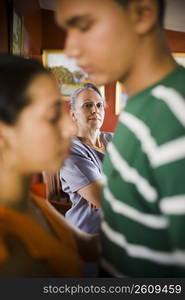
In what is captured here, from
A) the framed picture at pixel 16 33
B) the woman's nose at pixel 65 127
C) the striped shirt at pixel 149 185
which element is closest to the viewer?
the striped shirt at pixel 149 185

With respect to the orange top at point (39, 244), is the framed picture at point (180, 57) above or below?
above

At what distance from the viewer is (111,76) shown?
55 cm

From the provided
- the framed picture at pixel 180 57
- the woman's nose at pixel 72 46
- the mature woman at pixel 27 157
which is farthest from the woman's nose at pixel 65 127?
the framed picture at pixel 180 57

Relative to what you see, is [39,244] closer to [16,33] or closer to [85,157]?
[85,157]

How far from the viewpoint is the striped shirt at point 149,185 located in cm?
46

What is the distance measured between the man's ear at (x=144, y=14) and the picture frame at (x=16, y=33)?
0.85 feet

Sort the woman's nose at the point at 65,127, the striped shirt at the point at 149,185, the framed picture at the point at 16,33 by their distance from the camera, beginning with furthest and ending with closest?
the framed picture at the point at 16,33 < the woman's nose at the point at 65,127 < the striped shirt at the point at 149,185

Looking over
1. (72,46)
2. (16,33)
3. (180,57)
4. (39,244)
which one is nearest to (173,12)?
(180,57)

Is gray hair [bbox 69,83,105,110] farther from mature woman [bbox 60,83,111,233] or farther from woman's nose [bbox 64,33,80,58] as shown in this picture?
woman's nose [bbox 64,33,80,58]

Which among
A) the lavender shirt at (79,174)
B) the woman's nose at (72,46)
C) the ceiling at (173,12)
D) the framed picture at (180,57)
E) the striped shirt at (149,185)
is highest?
the ceiling at (173,12)

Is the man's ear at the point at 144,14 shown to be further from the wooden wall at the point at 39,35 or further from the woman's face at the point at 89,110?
the woman's face at the point at 89,110

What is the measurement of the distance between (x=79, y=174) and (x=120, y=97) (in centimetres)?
22

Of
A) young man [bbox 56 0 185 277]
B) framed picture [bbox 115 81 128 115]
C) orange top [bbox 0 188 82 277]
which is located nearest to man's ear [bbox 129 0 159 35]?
young man [bbox 56 0 185 277]

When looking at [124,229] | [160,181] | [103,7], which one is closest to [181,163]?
[160,181]
